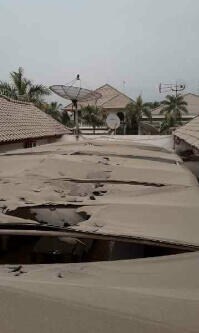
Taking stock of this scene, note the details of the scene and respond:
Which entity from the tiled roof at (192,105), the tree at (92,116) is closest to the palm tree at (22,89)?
the tree at (92,116)

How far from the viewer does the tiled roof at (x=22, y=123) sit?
15.1 m

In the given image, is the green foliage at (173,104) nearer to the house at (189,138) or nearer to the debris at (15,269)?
the house at (189,138)

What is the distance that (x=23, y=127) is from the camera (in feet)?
56.6

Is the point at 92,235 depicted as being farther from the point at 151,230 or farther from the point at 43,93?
the point at 43,93

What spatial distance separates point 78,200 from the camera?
4.21 m

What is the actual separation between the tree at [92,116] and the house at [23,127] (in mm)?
9859

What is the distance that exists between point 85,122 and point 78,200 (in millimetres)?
29482

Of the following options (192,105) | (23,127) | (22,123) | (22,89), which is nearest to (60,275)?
(23,127)

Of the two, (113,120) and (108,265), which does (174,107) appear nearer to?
(113,120)

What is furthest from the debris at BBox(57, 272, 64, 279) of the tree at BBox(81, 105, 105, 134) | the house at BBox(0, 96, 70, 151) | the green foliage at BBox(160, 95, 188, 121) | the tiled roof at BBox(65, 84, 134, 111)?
the green foliage at BBox(160, 95, 188, 121)

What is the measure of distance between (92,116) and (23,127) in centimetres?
1594

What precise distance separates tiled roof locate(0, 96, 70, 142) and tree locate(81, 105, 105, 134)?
986cm

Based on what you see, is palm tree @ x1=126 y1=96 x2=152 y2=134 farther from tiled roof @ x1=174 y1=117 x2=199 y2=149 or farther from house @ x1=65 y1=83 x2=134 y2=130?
tiled roof @ x1=174 y1=117 x2=199 y2=149

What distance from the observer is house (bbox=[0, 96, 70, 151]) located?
14766mm
